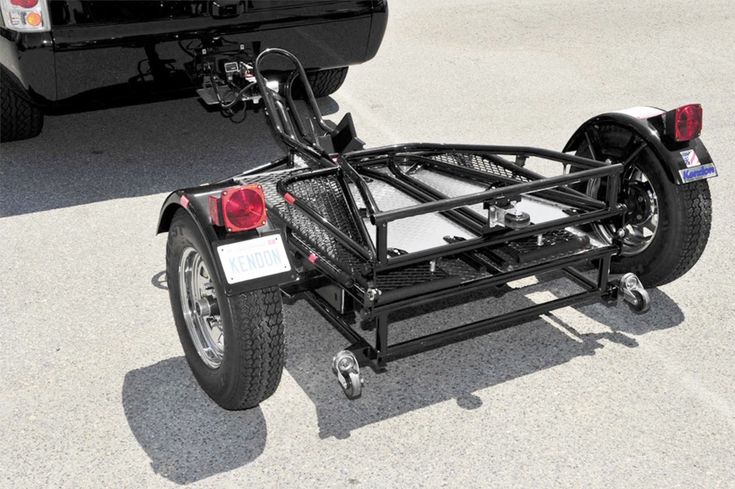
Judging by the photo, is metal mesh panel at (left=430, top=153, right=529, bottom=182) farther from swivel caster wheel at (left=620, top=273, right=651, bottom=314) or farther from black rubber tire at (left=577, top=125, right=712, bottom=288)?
swivel caster wheel at (left=620, top=273, right=651, bottom=314)

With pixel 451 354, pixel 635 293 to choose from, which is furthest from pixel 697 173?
pixel 451 354

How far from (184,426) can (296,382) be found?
0.56 meters

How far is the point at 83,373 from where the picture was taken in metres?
4.44

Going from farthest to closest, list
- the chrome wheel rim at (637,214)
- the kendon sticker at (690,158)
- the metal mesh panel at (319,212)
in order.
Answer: the chrome wheel rim at (637,214) → the kendon sticker at (690,158) → the metal mesh panel at (319,212)

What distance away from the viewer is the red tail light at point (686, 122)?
4.68m

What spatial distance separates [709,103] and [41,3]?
219 inches

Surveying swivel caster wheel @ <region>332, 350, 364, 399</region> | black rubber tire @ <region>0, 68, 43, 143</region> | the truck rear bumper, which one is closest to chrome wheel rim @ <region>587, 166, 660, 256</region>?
swivel caster wheel @ <region>332, 350, 364, 399</region>

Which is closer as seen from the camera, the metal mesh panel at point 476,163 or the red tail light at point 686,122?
the red tail light at point 686,122

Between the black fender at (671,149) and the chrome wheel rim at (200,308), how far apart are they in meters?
2.31

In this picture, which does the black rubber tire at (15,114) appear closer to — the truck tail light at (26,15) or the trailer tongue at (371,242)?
the truck tail light at (26,15)

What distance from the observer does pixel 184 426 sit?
4.04m

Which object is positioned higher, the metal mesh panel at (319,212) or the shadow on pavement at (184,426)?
the metal mesh panel at (319,212)

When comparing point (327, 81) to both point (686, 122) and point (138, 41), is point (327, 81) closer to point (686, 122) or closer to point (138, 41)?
point (138, 41)

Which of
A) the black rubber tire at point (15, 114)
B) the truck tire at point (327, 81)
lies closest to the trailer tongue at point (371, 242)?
the black rubber tire at point (15, 114)
